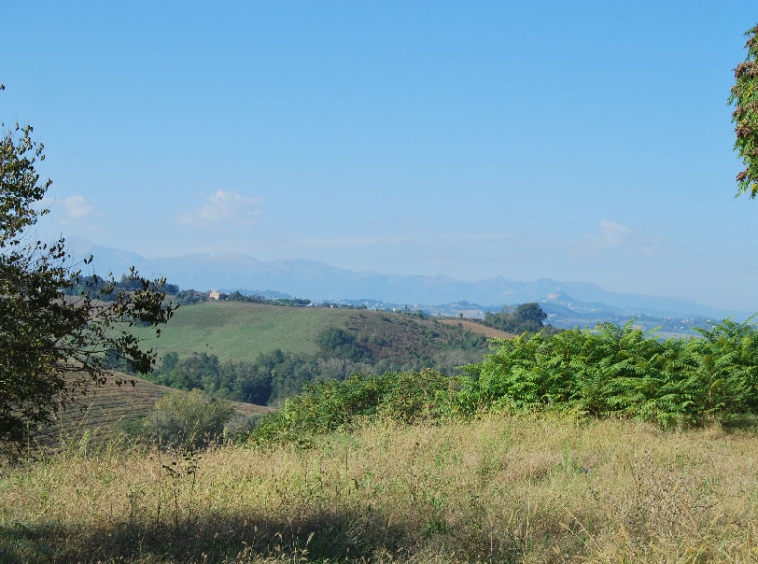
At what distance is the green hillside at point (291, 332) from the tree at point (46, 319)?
89.2 metres

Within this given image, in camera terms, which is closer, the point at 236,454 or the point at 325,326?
the point at 236,454

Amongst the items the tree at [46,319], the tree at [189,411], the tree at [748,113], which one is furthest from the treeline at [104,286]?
the tree at [189,411]

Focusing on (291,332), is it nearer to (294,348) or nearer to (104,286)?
(294,348)

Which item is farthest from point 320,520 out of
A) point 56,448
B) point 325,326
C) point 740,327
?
point 325,326

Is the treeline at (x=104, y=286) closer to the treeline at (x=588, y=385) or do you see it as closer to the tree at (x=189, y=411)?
the treeline at (x=588, y=385)

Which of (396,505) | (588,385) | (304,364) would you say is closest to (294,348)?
(304,364)

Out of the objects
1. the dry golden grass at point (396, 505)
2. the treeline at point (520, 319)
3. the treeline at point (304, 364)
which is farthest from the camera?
the treeline at point (520, 319)

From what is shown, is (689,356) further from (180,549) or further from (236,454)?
(180,549)

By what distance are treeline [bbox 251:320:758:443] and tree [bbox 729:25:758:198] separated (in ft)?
8.36

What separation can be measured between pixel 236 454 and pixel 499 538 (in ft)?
13.1

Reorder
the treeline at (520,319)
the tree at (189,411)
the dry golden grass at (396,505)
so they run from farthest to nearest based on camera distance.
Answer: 1. the treeline at (520,319)
2. the tree at (189,411)
3. the dry golden grass at (396,505)

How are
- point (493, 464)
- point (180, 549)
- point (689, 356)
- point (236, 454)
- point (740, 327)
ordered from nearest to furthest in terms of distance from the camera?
point (180, 549)
point (493, 464)
point (236, 454)
point (689, 356)
point (740, 327)

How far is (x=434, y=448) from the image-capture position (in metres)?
8.25

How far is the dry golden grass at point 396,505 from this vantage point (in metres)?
4.85
